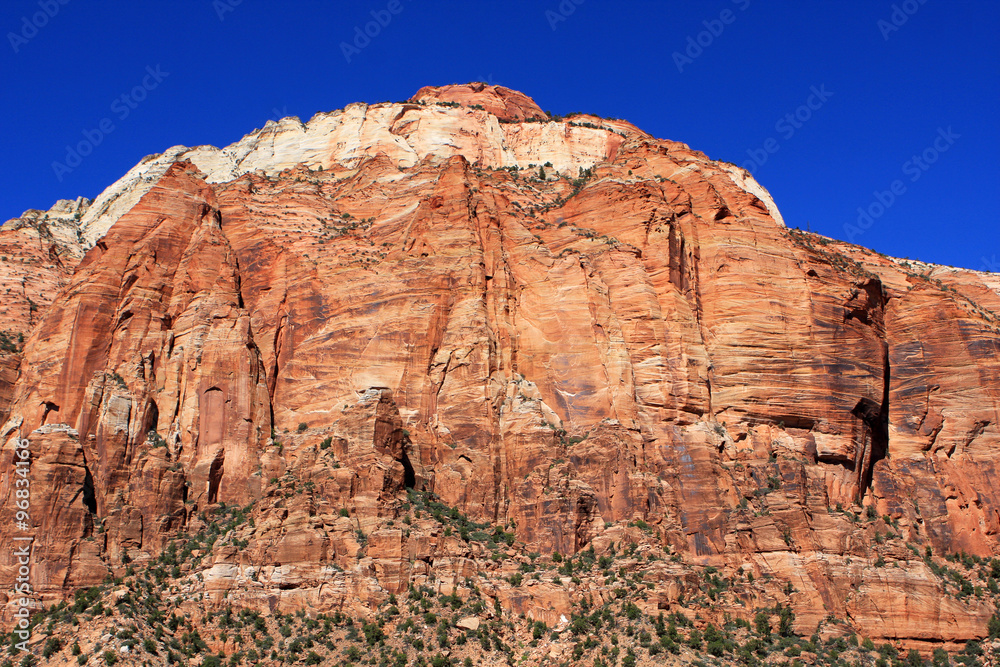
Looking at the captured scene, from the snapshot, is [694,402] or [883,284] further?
[883,284]

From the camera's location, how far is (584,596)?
2122 inches

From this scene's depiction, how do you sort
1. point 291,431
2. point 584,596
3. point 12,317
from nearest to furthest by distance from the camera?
point 584,596 < point 291,431 < point 12,317

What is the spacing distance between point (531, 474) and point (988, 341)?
108 ft

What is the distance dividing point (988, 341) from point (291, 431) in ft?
153

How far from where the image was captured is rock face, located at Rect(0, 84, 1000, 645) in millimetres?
56406

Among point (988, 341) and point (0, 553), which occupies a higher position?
point (988, 341)

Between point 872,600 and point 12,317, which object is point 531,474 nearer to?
point 872,600

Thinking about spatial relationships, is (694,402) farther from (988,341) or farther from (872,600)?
(988,341)

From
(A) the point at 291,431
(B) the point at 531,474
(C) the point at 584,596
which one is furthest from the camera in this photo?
(A) the point at 291,431

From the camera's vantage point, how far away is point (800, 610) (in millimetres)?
54250

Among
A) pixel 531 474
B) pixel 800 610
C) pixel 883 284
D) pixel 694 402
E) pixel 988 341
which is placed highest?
pixel 883 284

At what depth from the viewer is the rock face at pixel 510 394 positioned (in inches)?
2221

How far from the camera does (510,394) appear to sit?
2527 inches

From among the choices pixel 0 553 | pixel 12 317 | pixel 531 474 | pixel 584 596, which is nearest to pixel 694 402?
pixel 531 474
